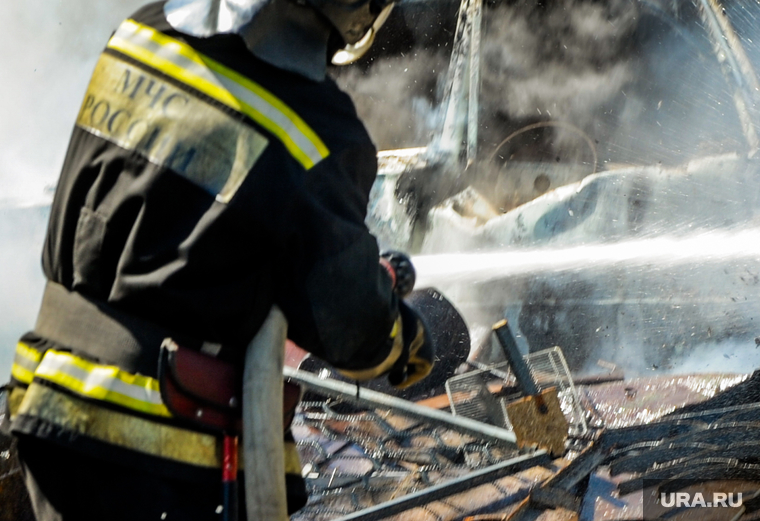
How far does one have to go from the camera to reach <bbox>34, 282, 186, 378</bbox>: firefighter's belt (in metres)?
1.09

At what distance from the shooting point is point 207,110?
1105mm

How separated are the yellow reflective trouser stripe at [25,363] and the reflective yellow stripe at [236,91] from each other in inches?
21.0

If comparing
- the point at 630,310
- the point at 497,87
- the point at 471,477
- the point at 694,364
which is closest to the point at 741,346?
the point at 694,364

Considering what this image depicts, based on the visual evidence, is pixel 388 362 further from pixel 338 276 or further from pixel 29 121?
pixel 29 121

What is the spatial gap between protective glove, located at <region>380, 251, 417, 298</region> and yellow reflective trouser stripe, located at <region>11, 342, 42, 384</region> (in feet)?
2.25

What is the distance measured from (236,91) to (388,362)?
62cm

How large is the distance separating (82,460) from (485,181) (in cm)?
338

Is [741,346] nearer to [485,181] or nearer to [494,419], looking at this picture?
[494,419]

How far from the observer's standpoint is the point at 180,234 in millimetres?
1094

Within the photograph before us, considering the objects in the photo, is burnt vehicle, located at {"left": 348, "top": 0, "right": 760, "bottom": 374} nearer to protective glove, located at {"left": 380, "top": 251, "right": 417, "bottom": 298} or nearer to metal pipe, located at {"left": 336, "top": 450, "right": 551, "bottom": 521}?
metal pipe, located at {"left": 336, "top": 450, "right": 551, "bottom": 521}

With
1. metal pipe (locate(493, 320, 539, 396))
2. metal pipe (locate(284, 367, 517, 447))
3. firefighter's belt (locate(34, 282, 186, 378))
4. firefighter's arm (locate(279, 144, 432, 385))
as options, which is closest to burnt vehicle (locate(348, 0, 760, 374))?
metal pipe (locate(493, 320, 539, 396))

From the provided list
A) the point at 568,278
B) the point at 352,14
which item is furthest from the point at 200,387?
the point at 568,278

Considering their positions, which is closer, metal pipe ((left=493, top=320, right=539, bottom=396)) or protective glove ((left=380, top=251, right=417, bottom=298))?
protective glove ((left=380, top=251, right=417, bottom=298))

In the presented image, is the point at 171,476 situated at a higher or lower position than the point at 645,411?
higher
